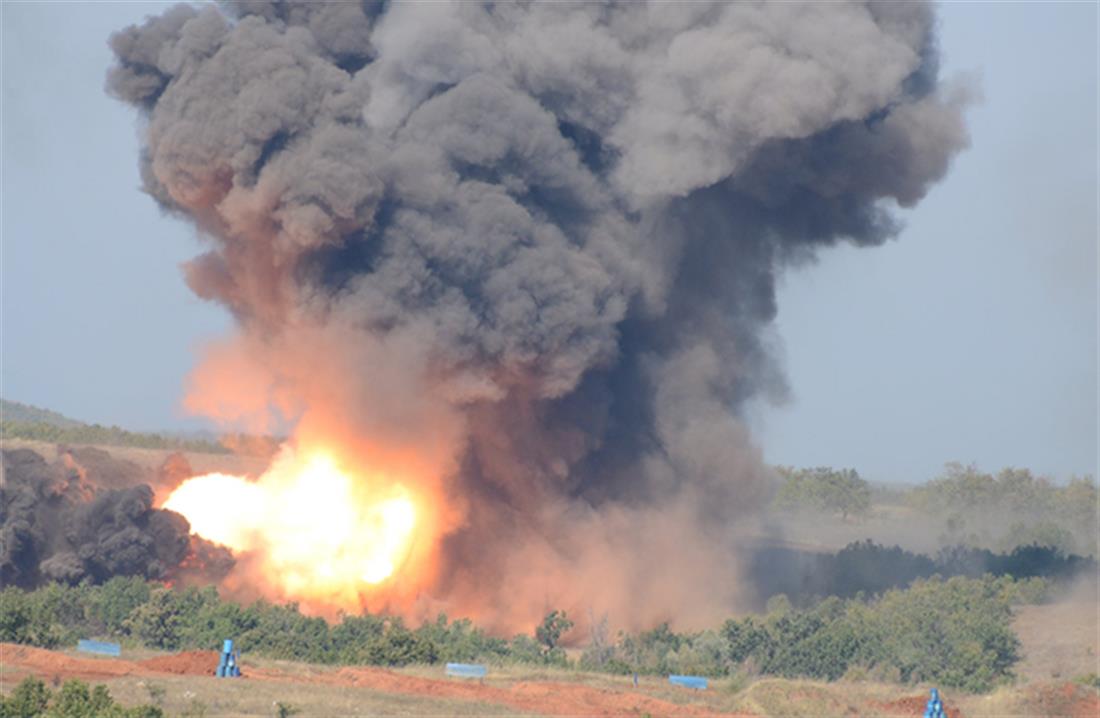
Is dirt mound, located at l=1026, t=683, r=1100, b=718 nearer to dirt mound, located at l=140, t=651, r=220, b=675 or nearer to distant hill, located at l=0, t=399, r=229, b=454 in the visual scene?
dirt mound, located at l=140, t=651, r=220, b=675

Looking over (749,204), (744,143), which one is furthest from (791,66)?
(749,204)

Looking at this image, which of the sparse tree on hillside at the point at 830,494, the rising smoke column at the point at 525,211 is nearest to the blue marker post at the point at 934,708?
the rising smoke column at the point at 525,211

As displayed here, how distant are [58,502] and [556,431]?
18402 mm

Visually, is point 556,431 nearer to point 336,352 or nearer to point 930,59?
point 336,352

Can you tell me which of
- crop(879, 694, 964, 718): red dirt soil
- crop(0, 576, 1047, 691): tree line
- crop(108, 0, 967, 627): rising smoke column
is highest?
crop(108, 0, 967, 627): rising smoke column

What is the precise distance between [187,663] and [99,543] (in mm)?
17881

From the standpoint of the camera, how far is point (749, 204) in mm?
69375

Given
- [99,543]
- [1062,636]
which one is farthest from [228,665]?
[1062,636]

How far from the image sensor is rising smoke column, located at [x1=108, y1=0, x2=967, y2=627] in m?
60.5

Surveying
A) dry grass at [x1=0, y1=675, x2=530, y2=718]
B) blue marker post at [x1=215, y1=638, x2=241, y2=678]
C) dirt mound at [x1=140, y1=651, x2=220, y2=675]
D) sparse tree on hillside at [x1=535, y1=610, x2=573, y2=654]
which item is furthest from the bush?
sparse tree on hillside at [x1=535, y1=610, x2=573, y2=654]

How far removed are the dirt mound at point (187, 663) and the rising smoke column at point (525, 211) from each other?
51.3 ft

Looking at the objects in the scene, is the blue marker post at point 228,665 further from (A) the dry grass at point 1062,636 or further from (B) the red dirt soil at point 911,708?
(A) the dry grass at point 1062,636

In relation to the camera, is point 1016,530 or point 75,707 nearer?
point 75,707

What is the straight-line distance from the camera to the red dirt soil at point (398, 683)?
135ft
